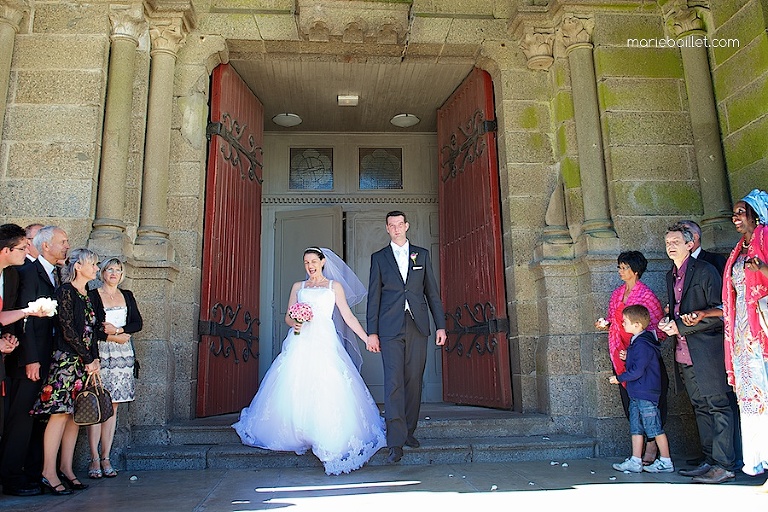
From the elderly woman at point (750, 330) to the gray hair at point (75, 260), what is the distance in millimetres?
3574

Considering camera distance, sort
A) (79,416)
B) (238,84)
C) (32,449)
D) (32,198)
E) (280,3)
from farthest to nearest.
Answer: (238,84) < (280,3) < (32,198) < (32,449) < (79,416)

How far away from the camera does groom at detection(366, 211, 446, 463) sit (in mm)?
4082

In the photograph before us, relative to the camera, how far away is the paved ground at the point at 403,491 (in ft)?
9.93

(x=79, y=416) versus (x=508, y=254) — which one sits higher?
(x=508, y=254)

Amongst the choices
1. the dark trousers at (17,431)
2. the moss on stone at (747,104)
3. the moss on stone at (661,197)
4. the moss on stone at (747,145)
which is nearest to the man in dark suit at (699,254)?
the moss on stone at (661,197)

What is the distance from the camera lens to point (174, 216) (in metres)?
5.09

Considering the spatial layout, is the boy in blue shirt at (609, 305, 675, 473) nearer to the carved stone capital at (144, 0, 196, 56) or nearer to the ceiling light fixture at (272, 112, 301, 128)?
the carved stone capital at (144, 0, 196, 56)

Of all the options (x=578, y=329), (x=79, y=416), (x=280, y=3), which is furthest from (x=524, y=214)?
(x=79, y=416)

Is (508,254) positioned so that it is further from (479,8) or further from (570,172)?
(479,8)

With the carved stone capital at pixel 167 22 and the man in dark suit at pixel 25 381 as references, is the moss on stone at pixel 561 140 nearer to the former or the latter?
the carved stone capital at pixel 167 22

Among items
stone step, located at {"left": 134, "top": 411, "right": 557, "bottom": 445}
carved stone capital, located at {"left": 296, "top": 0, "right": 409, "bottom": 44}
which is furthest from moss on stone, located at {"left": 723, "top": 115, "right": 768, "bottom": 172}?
carved stone capital, located at {"left": 296, "top": 0, "right": 409, "bottom": 44}

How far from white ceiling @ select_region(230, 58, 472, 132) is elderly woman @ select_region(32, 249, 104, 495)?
2979 millimetres

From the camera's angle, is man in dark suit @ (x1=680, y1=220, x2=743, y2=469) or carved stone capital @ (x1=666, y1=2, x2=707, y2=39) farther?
carved stone capital @ (x1=666, y1=2, x2=707, y2=39)

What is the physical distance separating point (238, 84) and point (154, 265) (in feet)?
7.21
